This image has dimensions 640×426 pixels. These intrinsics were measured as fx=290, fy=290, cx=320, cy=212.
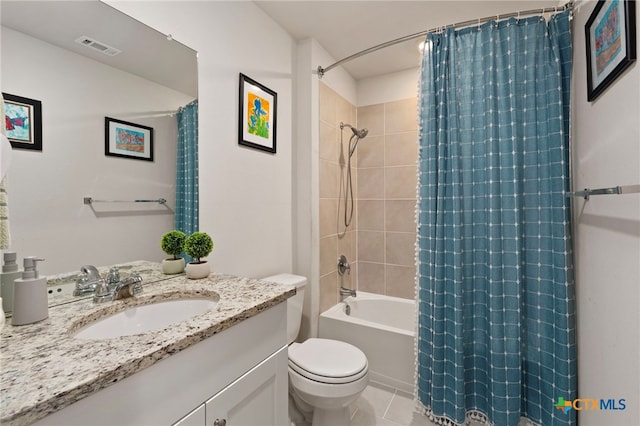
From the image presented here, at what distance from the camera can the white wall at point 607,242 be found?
0.86 meters

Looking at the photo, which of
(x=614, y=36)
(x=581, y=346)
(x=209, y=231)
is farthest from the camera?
(x=209, y=231)

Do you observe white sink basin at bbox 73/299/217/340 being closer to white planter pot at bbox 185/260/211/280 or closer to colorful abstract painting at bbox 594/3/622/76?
white planter pot at bbox 185/260/211/280

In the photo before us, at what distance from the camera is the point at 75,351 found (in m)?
0.65

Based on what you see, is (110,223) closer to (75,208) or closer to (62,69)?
(75,208)

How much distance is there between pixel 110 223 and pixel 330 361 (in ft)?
4.05

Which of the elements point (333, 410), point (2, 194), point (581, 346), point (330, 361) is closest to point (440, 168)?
point (581, 346)

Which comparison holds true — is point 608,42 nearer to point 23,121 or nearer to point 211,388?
point 211,388

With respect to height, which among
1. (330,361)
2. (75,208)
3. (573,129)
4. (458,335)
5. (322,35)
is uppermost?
(322,35)

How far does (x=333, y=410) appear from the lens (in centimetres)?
154

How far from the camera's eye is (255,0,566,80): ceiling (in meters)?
1.77

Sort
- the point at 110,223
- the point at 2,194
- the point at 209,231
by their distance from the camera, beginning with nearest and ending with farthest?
the point at 2,194 → the point at 110,223 → the point at 209,231

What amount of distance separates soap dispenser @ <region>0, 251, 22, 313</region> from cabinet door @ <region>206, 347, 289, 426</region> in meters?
0.63

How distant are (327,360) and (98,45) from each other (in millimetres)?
1734
